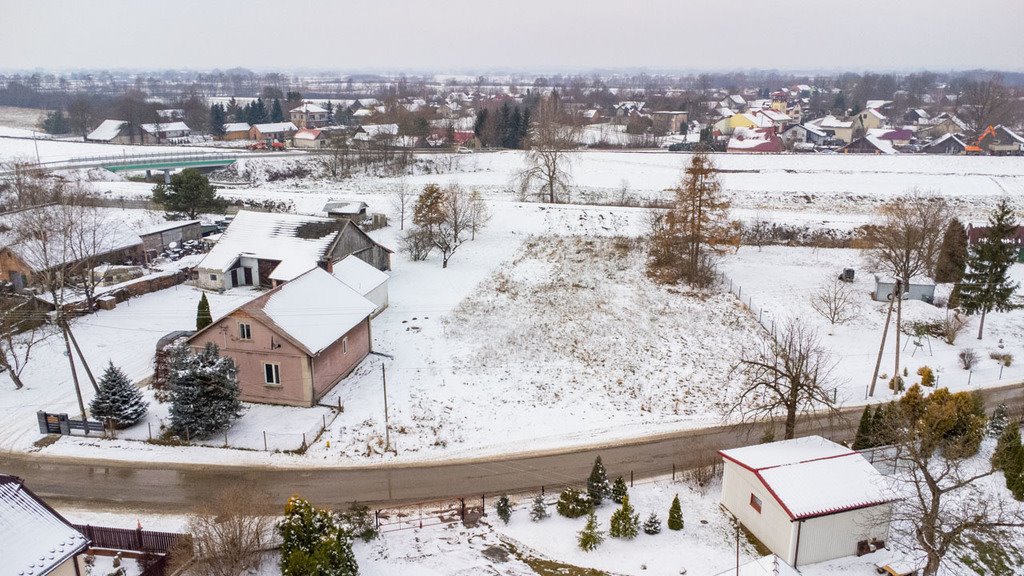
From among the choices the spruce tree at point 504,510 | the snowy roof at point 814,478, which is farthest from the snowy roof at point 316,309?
the snowy roof at point 814,478

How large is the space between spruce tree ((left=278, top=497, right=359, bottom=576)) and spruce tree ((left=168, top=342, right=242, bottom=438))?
903 centimetres

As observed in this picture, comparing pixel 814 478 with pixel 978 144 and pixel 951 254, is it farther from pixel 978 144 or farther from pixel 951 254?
pixel 978 144

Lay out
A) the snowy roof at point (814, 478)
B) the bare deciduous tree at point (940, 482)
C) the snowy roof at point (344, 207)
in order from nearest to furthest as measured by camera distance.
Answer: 1. the bare deciduous tree at point (940, 482)
2. the snowy roof at point (814, 478)
3. the snowy roof at point (344, 207)

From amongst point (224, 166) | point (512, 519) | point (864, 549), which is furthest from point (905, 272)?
point (224, 166)

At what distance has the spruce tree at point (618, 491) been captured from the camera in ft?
75.7

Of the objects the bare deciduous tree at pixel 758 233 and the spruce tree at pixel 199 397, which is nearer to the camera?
the spruce tree at pixel 199 397

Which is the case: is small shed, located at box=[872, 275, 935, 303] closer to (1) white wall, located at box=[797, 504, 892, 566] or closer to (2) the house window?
(1) white wall, located at box=[797, 504, 892, 566]

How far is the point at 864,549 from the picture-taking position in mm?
21031

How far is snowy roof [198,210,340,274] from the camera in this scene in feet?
135

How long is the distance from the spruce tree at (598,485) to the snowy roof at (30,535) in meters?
14.7

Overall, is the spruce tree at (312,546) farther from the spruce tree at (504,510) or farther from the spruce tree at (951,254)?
the spruce tree at (951,254)

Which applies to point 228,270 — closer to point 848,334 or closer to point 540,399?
point 540,399

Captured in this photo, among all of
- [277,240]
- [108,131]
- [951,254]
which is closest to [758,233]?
[951,254]

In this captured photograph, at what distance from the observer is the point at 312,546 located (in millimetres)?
18547
